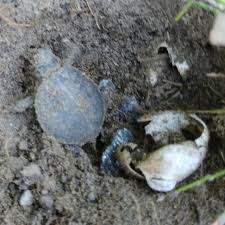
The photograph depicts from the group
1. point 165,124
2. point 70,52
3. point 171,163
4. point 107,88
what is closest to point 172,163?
point 171,163

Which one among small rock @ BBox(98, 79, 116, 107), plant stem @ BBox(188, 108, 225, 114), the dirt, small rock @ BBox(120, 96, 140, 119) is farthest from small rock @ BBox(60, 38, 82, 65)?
plant stem @ BBox(188, 108, 225, 114)

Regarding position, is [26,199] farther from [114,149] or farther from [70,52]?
[70,52]

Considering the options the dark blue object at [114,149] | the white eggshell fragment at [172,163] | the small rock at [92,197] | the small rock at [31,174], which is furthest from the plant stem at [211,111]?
the small rock at [31,174]

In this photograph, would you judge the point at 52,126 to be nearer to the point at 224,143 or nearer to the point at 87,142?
the point at 87,142

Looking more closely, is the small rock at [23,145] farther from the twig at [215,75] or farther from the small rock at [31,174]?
the twig at [215,75]

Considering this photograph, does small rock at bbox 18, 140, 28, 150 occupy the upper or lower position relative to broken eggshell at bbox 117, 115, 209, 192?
lower

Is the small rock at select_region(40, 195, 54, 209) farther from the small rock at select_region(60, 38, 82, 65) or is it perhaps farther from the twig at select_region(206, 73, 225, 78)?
the twig at select_region(206, 73, 225, 78)
